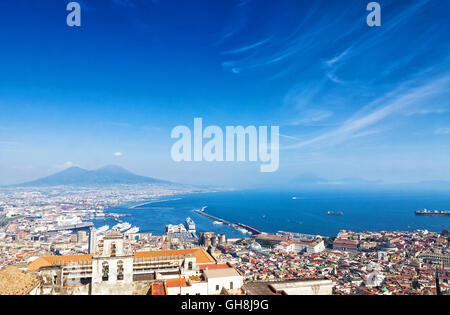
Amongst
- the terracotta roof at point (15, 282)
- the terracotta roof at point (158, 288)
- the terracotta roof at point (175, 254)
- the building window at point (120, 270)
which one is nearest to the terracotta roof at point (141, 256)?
the terracotta roof at point (175, 254)

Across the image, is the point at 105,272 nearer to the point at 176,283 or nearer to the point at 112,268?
the point at 112,268

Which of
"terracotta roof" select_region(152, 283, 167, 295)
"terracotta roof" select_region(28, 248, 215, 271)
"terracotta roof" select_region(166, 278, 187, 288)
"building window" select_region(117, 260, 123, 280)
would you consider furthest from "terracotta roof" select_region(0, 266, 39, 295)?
"terracotta roof" select_region(166, 278, 187, 288)

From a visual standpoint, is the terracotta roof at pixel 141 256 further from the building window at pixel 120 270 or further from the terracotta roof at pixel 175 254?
the building window at pixel 120 270

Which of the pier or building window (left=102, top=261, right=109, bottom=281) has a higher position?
building window (left=102, top=261, right=109, bottom=281)

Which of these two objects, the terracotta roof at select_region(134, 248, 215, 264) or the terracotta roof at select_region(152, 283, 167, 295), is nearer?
the terracotta roof at select_region(152, 283, 167, 295)

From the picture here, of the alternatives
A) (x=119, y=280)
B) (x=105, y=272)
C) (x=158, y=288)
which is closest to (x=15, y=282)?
(x=105, y=272)

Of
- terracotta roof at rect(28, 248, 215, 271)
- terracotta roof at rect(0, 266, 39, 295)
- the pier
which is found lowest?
the pier

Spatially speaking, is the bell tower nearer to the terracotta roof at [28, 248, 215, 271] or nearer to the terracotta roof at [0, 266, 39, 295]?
the terracotta roof at [0, 266, 39, 295]
